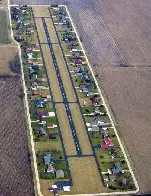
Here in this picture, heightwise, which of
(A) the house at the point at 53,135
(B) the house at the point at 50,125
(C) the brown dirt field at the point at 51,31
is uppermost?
(C) the brown dirt field at the point at 51,31

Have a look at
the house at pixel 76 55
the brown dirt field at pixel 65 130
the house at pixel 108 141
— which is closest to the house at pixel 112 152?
the house at pixel 108 141

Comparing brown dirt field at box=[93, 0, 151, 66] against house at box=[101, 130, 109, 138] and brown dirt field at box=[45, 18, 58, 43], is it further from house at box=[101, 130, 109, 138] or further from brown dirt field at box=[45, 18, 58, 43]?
house at box=[101, 130, 109, 138]

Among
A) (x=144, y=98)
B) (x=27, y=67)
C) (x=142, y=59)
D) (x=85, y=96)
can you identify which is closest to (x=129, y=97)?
(x=144, y=98)

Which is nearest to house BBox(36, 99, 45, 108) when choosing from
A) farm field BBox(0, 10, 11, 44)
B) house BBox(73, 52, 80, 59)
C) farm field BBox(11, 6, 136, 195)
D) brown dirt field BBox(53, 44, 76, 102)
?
farm field BBox(11, 6, 136, 195)

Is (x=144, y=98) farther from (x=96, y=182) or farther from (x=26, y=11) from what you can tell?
(x=26, y=11)

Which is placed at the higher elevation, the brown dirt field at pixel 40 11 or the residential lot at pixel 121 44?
the brown dirt field at pixel 40 11

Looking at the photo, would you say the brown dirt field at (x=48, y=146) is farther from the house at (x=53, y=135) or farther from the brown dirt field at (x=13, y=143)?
the brown dirt field at (x=13, y=143)
